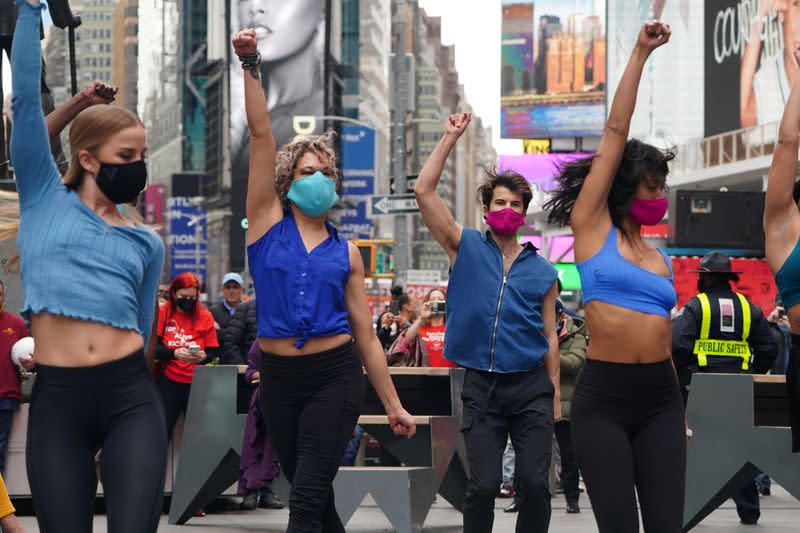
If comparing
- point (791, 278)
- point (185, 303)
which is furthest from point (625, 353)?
point (185, 303)

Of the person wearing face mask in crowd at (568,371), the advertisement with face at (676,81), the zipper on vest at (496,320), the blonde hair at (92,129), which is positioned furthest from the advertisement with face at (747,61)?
the blonde hair at (92,129)

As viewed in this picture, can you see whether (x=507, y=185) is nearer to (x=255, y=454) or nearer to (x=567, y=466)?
(x=255, y=454)

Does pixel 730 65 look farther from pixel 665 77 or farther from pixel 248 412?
pixel 248 412

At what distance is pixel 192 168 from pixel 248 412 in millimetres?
123461

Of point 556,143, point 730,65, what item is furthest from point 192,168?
point 730,65

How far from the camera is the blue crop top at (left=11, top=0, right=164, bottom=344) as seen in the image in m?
4.67

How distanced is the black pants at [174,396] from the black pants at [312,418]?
5708 millimetres

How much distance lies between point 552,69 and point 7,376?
75.2 m

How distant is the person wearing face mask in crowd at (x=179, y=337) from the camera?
11.8 metres

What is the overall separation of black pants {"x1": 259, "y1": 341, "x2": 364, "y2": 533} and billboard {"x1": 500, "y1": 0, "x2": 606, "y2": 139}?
71.5 metres

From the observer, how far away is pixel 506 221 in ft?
23.9

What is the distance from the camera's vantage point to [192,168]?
133000 mm

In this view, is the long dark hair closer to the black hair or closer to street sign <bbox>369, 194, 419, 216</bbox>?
the black hair

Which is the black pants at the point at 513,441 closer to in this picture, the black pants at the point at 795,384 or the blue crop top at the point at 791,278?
the black pants at the point at 795,384
